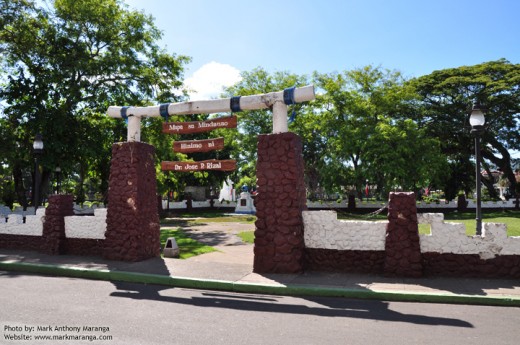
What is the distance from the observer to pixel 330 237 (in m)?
8.36

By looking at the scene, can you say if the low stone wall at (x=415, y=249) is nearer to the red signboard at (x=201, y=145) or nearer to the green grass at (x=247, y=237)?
the red signboard at (x=201, y=145)

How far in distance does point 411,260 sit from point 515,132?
31.9m

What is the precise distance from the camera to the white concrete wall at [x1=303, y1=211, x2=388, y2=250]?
26.4 feet

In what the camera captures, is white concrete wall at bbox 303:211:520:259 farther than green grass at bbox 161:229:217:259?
No

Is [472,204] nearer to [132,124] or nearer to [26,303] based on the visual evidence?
[132,124]

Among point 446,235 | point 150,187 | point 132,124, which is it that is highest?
point 132,124

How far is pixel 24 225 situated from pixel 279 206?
27.2 feet

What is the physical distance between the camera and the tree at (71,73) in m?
19.5

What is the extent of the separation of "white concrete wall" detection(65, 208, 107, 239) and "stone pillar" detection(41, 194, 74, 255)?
0.63 feet

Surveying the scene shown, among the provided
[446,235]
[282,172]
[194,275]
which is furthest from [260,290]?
[446,235]

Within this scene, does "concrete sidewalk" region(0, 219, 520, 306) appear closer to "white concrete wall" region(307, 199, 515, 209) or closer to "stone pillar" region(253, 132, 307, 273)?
"stone pillar" region(253, 132, 307, 273)

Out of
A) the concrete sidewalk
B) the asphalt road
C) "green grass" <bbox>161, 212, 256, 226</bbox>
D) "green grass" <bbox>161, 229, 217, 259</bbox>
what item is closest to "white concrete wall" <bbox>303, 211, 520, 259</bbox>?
the concrete sidewalk

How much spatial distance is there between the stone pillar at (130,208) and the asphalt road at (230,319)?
2588mm

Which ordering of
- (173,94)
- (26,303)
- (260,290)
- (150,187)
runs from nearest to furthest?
(26,303)
(260,290)
(150,187)
(173,94)
